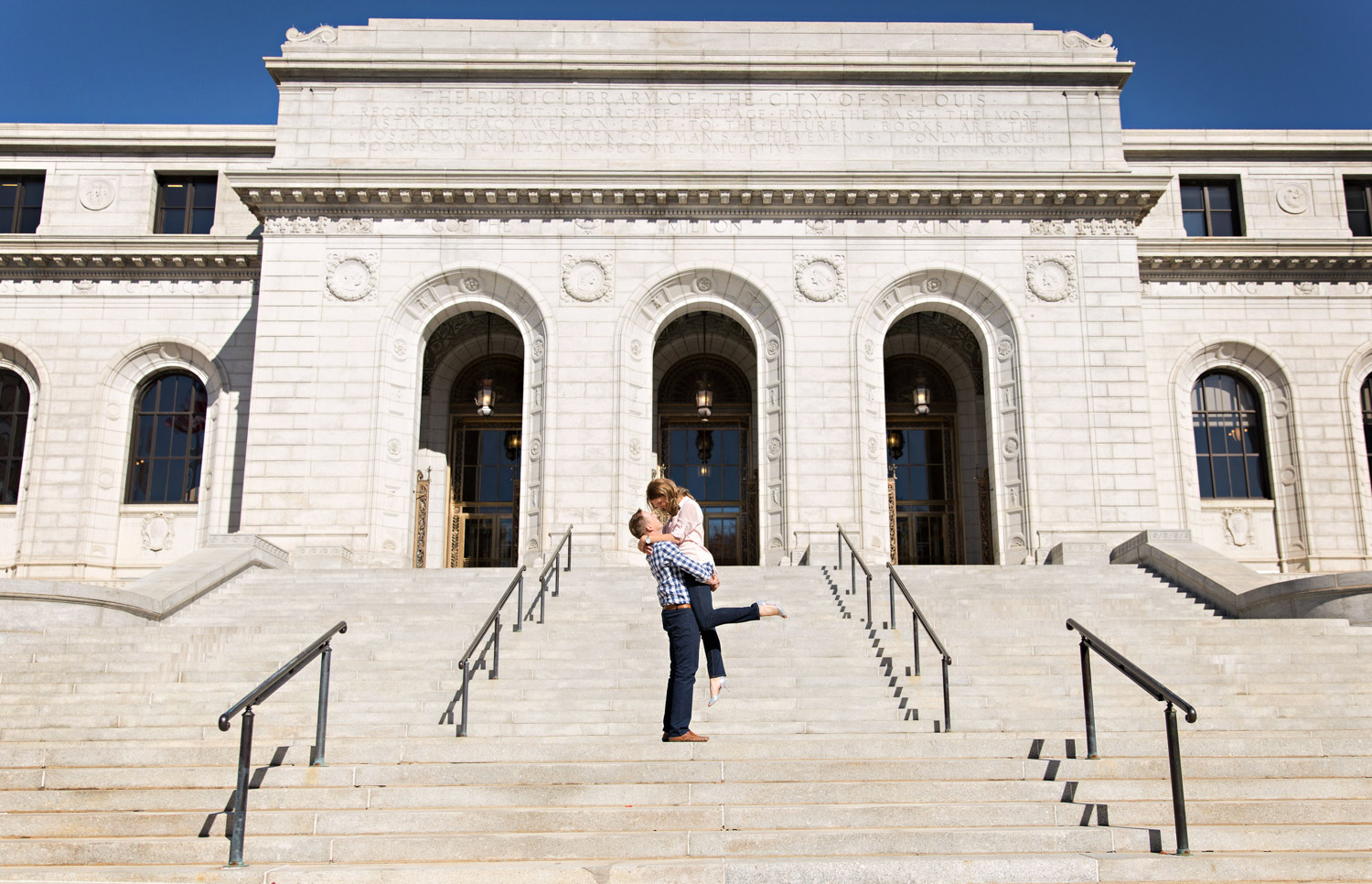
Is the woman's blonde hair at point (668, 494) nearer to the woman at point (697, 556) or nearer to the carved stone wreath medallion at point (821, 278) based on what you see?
the woman at point (697, 556)

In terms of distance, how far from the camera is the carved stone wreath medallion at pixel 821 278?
964 inches

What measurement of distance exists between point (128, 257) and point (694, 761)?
23.4 metres

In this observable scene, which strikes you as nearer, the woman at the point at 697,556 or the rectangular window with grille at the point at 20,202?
the woman at the point at 697,556

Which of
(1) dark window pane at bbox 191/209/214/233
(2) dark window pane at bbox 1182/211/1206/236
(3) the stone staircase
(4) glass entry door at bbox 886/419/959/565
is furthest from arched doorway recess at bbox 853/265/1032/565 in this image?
(1) dark window pane at bbox 191/209/214/233

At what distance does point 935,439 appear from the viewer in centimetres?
2828

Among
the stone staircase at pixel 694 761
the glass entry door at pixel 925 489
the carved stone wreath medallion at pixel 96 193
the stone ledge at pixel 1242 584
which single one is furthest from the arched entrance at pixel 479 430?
the stone ledge at pixel 1242 584

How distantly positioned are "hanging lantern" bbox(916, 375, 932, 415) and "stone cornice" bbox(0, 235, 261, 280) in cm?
1559

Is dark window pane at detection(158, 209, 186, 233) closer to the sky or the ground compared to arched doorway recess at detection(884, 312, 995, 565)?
closer to the sky

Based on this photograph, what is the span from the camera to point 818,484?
931 inches

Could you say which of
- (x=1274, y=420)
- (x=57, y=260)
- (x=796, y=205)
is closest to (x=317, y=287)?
(x=57, y=260)

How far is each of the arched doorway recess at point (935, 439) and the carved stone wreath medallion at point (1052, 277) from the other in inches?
92.2

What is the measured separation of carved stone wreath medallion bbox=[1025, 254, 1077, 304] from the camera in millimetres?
24516

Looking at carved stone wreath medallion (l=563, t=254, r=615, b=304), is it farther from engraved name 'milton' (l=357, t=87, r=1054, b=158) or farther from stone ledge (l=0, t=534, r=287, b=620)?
stone ledge (l=0, t=534, r=287, b=620)

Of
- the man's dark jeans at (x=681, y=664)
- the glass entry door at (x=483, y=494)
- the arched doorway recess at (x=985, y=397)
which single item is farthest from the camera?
the glass entry door at (x=483, y=494)
